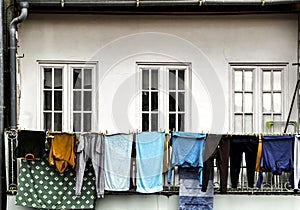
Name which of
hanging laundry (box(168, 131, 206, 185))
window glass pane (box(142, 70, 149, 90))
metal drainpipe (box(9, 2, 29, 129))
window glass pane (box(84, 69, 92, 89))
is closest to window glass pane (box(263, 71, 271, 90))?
hanging laundry (box(168, 131, 206, 185))

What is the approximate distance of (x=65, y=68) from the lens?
12.8m

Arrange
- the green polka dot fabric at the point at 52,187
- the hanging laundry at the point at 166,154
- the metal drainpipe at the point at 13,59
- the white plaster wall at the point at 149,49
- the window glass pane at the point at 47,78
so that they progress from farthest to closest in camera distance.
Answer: the window glass pane at the point at 47,78, the white plaster wall at the point at 149,49, the metal drainpipe at the point at 13,59, the hanging laundry at the point at 166,154, the green polka dot fabric at the point at 52,187

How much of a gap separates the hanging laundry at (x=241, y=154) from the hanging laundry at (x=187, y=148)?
69 cm

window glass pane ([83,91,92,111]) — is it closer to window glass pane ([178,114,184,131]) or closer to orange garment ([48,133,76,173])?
orange garment ([48,133,76,173])

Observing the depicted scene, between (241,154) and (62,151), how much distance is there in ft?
12.3

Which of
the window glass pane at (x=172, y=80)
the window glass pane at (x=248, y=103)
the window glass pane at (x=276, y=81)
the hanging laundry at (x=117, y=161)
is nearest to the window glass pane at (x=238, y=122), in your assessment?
the window glass pane at (x=248, y=103)

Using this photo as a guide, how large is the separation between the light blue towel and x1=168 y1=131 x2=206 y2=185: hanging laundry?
0.96 feet

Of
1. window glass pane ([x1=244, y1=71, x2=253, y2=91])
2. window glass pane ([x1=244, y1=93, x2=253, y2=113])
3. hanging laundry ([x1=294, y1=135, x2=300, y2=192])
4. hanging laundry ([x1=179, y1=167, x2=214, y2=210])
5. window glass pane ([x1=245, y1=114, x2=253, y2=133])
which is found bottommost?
hanging laundry ([x1=179, y1=167, x2=214, y2=210])

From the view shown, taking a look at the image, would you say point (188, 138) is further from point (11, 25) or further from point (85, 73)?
point (11, 25)

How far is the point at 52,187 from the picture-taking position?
11.6 meters

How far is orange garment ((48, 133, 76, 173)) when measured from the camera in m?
11.3

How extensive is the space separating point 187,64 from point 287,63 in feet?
7.62

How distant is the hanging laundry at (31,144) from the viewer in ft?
37.2

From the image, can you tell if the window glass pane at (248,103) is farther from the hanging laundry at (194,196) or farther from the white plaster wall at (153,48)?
the hanging laundry at (194,196)
